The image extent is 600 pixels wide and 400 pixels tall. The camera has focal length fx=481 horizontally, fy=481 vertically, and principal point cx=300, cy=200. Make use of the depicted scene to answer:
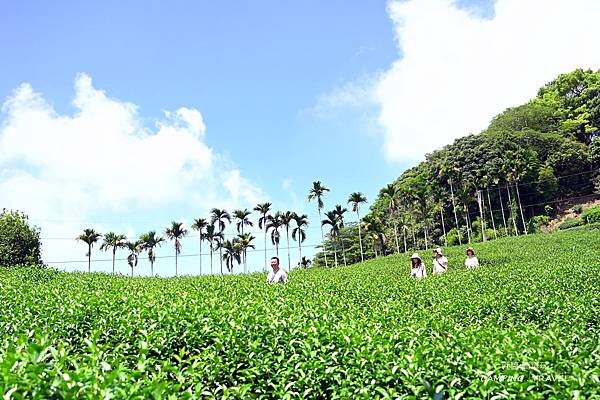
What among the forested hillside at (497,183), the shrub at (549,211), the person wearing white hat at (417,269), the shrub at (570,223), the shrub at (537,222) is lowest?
the person wearing white hat at (417,269)

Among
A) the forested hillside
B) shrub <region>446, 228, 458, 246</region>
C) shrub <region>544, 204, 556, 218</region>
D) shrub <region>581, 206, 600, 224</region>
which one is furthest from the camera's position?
shrub <region>544, 204, 556, 218</region>

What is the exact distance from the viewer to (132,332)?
19.0ft

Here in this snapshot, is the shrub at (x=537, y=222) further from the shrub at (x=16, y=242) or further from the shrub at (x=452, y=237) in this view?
the shrub at (x=16, y=242)

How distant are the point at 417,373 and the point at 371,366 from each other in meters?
0.47

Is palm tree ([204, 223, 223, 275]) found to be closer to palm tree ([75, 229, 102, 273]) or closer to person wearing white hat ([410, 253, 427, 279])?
palm tree ([75, 229, 102, 273])

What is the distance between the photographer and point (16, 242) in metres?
37.8

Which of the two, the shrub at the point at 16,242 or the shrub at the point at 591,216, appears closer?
the shrub at the point at 16,242

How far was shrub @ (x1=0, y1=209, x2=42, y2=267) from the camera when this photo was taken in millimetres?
37062

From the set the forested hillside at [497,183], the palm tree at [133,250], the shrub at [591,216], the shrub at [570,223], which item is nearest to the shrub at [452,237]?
the forested hillside at [497,183]

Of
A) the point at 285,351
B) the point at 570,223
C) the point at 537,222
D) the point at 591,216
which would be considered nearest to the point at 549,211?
the point at 537,222

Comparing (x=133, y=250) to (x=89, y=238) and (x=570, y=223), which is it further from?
(x=570, y=223)

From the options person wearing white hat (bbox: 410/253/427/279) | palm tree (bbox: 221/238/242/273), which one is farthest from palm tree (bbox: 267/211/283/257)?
person wearing white hat (bbox: 410/253/427/279)

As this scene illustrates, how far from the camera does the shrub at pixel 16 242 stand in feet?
122

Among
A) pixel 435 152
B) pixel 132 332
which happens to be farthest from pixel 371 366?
pixel 435 152
